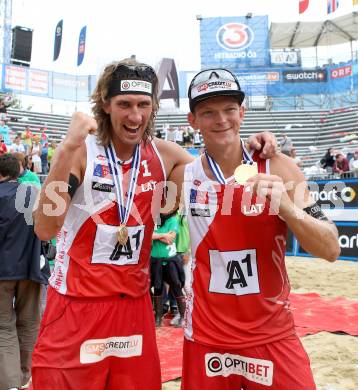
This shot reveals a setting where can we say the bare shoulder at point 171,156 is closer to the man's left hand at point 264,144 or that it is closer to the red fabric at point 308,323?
the man's left hand at point 264,144

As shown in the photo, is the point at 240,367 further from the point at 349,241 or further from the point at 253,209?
the point at 349,241

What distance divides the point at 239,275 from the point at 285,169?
0.55 m

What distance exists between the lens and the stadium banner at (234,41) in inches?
1407

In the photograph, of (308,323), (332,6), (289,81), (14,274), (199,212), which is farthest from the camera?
(332,6)

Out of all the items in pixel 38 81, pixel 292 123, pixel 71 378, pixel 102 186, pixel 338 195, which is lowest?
pixel 71 378

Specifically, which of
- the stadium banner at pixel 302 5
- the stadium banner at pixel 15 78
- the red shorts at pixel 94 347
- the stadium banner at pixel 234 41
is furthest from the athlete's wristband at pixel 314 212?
the stadium banner at pixel 302 5

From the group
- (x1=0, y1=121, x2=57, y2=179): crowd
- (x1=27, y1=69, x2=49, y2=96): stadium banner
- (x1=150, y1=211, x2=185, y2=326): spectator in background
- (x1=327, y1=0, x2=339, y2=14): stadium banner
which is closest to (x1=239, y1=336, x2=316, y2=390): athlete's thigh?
(x1=150, y1=211, x2=185, y2=326): spectator in background

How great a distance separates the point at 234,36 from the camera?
3603 cm

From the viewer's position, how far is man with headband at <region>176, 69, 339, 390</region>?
2.06m

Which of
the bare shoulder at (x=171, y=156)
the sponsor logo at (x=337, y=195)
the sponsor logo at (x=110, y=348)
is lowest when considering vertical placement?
the sponsor logo at (x=110, y=348)

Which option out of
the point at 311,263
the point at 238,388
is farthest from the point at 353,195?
the point at 238,388

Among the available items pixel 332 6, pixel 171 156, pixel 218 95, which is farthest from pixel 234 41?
pixel 218 95

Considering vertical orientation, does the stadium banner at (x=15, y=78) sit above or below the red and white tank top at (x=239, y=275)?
above

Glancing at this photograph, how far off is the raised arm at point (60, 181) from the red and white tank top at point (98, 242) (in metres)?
0.16
